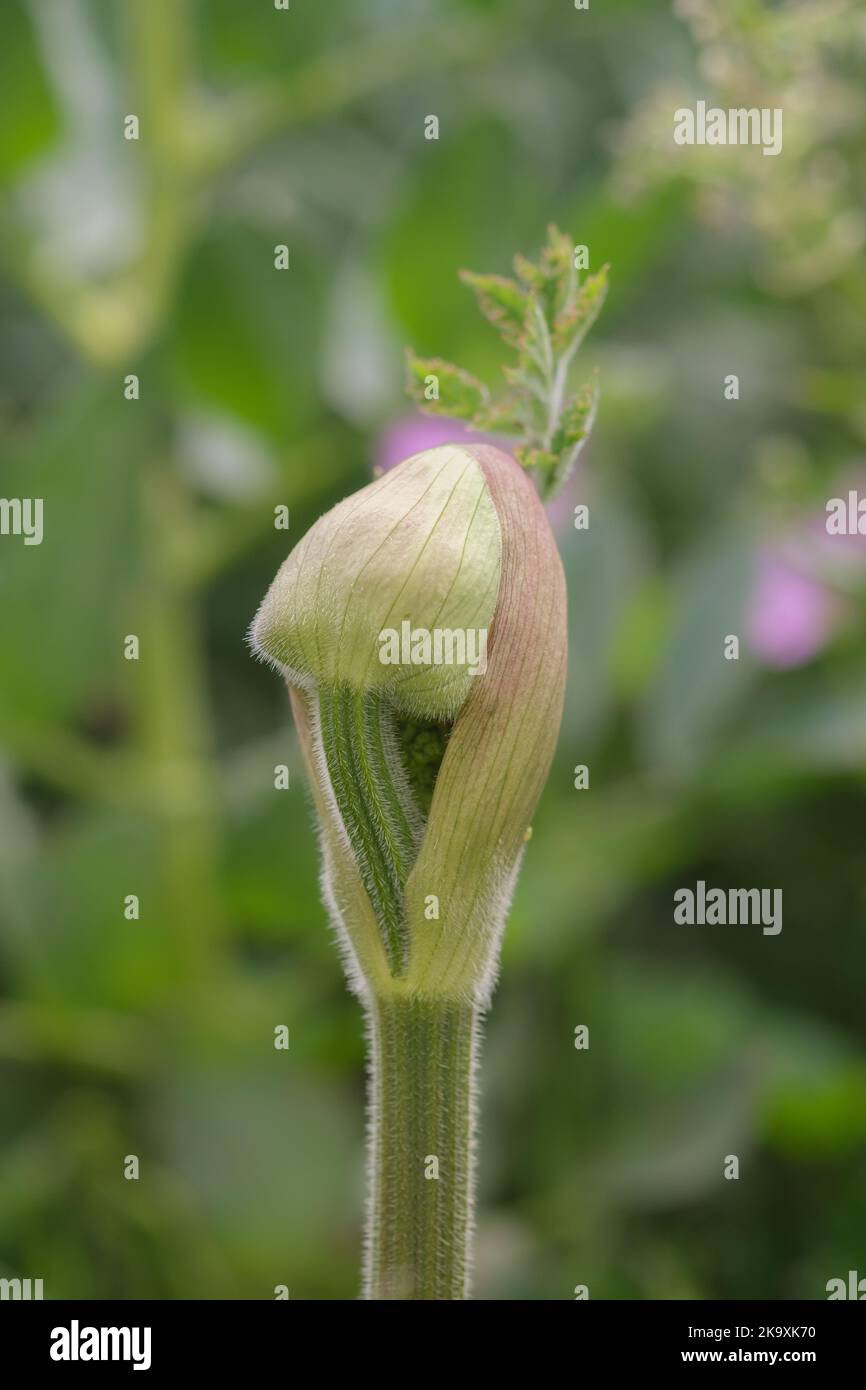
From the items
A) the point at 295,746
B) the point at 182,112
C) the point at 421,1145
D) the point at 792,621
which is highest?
the point at 182,112

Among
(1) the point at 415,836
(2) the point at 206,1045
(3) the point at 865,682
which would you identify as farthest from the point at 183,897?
(1) the point at 415,836

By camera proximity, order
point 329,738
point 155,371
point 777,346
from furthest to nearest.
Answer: point 777,346 → point 155,371 → point 329,738

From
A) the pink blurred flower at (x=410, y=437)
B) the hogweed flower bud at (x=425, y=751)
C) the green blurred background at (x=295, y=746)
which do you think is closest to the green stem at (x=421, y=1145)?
the hogweed flower bud at (x=425, y=751)

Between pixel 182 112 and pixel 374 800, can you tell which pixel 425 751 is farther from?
pixel 182 112

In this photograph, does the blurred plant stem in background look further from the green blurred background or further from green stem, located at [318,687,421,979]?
green stem, located at [318,687,421,979]

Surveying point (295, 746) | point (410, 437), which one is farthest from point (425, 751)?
point (410, 437)

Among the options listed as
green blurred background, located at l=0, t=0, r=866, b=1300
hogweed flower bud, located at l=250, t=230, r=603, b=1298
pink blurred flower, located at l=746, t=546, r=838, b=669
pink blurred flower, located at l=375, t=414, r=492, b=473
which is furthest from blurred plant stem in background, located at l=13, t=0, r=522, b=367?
hogweed flower bud, located at l=250, t=230, r=603, b=1298

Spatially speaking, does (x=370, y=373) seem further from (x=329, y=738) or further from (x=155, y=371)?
(x=329, y=738)
